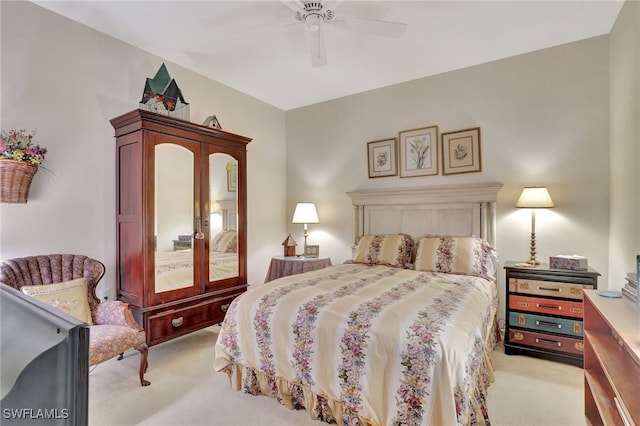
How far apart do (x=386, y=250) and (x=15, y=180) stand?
309 centimetres

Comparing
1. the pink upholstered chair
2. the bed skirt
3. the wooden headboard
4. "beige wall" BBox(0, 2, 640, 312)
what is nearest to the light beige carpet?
the bed skirt

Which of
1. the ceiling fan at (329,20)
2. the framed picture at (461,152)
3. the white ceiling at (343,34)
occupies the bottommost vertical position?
the framed picture at (461,152)

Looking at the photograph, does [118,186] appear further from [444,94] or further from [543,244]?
[543,244]

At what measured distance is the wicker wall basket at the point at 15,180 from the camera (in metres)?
2.04

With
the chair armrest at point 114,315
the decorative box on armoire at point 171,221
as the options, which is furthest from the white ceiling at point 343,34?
the chair armrest at point 114,315

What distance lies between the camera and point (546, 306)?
2664mm

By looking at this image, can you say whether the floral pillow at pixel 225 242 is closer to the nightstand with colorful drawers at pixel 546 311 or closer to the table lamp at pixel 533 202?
the nightstand with colorful drawers at pixel 546 311

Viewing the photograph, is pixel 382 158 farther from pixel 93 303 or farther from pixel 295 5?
pixel 93 303

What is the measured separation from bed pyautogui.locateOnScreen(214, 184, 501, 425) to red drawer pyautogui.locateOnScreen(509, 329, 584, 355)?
56cm

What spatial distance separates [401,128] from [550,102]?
1473 mm

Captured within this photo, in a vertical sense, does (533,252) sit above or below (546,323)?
above

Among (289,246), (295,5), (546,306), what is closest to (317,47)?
(295,5)

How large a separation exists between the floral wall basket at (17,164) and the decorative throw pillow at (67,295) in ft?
2.07

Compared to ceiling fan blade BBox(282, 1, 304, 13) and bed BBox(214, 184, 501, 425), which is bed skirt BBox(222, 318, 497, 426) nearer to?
bed BBox(214, 184, 501, 425)
